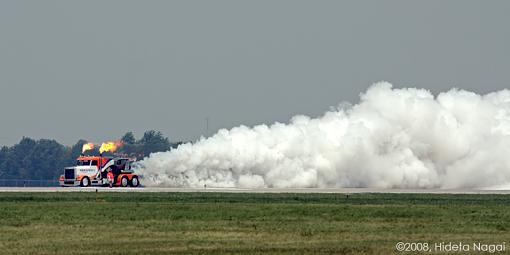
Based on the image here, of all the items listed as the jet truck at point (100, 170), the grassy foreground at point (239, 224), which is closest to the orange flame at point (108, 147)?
the jet truck at point (100, 170)

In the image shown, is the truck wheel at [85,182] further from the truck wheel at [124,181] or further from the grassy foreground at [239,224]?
the grassy foreground at [239,224]

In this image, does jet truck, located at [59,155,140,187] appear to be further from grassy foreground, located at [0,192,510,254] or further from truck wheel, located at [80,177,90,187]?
grassy foreground, located at [0,192,510,254]

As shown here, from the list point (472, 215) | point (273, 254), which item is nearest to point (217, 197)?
point (472, 215)

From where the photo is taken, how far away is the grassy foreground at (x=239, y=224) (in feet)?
169

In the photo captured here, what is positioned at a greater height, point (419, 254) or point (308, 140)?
point (308, 140)

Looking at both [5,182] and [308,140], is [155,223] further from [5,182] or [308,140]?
[5,182]

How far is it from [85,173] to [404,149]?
31.5m

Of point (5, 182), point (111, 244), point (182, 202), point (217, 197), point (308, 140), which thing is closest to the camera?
point (111, 244)

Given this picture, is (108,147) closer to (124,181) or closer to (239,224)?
(124,181)

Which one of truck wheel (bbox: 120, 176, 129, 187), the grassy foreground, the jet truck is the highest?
the jet truck

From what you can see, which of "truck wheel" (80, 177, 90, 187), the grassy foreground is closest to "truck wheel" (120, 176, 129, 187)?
"truck wheel" (80, 177, 90, 187)

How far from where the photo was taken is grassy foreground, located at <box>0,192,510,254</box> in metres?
51.6

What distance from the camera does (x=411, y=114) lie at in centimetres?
12069

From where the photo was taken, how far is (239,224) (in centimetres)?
6238
